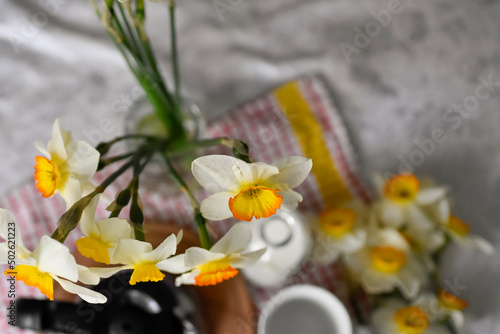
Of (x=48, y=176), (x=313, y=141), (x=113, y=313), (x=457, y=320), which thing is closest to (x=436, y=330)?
(x=457, y=320)

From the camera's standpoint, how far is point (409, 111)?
66cm

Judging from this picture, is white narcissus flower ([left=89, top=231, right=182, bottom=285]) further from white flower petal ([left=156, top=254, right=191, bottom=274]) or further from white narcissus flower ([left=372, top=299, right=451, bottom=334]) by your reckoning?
white narcissus flower ([left=372, top=299, right=451, bottom=334])

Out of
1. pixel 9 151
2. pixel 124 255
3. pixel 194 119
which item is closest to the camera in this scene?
pixel 124 255

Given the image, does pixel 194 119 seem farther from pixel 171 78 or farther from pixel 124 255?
pixel 124 255

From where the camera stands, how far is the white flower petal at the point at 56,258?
0.84 ft

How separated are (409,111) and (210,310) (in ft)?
1.23

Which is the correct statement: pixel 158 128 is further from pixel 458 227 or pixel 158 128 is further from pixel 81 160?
pixel 458 227

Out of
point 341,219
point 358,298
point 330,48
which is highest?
point 330,48

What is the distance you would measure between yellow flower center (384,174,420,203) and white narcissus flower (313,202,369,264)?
0.14 ft

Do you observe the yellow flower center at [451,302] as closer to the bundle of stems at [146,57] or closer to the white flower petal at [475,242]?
the white flower petal at [475,242]

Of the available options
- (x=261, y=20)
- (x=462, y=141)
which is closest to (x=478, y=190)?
(x=462, y=141)

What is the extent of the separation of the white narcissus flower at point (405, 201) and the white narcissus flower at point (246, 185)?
1.06 ft

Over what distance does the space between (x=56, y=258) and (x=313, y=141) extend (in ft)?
1.40

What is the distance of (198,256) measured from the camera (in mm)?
287
